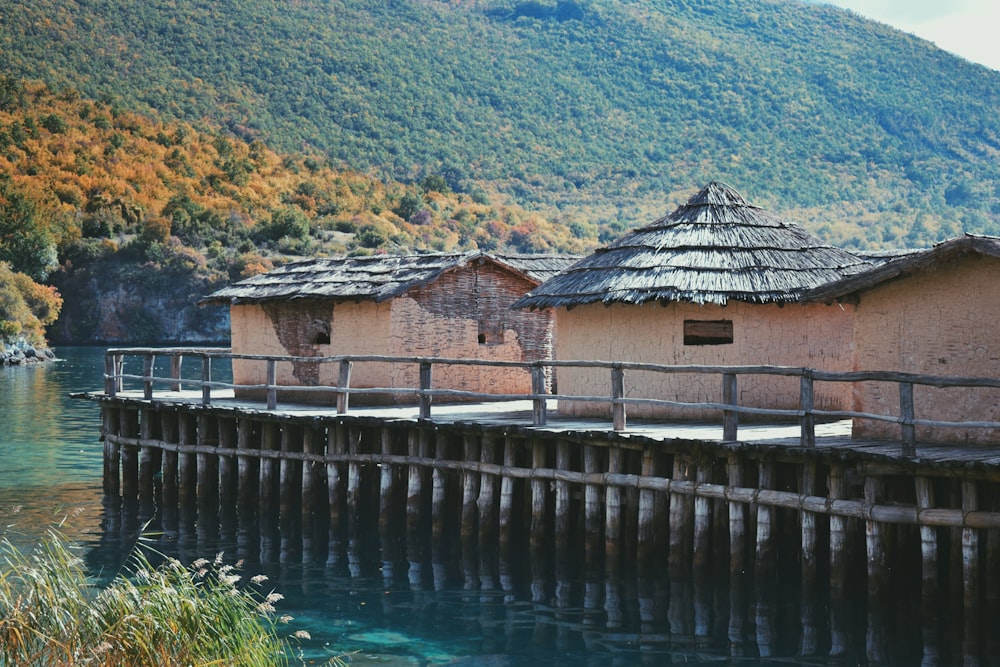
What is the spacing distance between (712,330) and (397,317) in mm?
6383

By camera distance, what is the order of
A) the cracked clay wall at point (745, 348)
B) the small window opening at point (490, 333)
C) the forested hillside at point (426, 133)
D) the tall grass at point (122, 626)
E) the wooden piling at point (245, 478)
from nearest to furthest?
the tall grass at point (122, 626)
the cracked clay wall at point (745, 348)
the wooden piling at point (245, 478)
the small window opening at point (490, 333)
the forested hillside at point (426, 133)

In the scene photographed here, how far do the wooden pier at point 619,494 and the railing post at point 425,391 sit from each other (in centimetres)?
7

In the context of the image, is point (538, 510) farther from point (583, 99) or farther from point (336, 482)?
point (583, 99)

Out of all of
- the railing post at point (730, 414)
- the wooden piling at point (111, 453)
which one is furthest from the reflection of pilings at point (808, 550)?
the wooden piling at point (111, 453)

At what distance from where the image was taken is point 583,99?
453ft

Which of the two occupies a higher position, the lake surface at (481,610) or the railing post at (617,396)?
the railing post at (617,396)

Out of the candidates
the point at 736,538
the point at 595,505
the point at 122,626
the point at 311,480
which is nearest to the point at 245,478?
the point at 311,480

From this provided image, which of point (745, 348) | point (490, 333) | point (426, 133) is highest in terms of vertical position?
point (426, 133)

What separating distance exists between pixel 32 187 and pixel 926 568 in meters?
92.3

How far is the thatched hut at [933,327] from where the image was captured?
16.8 metres

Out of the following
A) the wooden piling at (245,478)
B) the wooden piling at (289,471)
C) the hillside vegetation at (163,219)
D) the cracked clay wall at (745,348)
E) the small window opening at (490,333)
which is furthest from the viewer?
the hillside vegetation at (163,219)

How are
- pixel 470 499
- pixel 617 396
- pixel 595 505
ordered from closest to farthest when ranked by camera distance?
pixel 617 396 → pixel 595 505 → pixel 470 499

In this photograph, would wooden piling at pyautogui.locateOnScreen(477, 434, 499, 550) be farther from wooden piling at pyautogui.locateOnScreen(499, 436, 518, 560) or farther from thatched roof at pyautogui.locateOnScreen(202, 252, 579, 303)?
thatched roof at pyautogui.locateOnScreen(202, 252, 579, 303)

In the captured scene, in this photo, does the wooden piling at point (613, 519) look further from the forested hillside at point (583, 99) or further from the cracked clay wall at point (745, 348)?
the forested hillside at point (583, 99)
